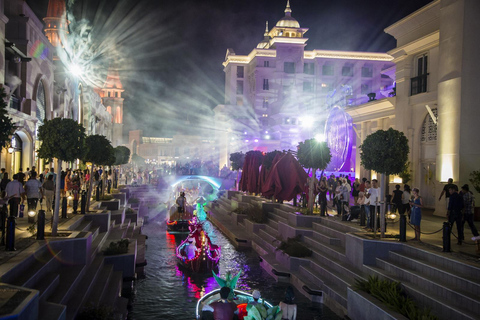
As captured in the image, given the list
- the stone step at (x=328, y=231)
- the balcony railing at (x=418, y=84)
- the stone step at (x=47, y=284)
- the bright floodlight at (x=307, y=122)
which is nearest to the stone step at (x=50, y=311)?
the stone step at (x=47, y=284)

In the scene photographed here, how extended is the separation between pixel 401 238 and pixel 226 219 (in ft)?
50.7

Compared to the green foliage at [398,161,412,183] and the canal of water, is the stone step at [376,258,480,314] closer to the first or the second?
A: the canal of water

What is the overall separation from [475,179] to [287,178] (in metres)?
7.02

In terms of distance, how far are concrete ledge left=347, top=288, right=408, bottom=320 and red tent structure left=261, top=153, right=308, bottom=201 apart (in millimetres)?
8970

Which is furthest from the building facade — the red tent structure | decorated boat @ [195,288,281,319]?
decorated boat @ [195,288,281,319]

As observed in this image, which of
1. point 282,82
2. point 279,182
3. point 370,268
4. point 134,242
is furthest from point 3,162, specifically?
point 282,82

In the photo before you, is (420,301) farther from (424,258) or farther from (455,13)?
(455,13)

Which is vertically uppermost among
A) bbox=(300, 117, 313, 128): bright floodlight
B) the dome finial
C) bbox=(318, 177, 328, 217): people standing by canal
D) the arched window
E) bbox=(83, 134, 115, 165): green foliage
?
the dome finial

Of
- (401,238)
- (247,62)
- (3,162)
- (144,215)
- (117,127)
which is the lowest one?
(144,215)

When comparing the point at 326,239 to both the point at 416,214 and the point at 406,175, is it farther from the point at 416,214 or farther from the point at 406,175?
the point at 406,175

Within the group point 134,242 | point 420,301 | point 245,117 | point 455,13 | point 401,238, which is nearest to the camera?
point 420,301

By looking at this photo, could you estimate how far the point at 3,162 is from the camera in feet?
69.2

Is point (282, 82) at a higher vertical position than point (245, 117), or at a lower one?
higher

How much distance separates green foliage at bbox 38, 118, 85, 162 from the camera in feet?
36.8
